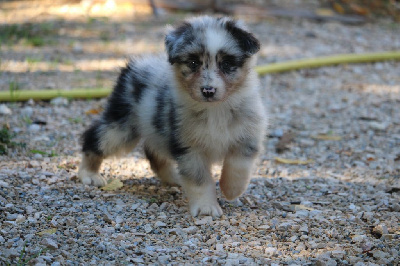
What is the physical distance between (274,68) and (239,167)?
401 centimetres

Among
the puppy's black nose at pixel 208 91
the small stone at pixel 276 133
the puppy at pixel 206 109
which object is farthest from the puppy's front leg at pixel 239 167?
the small stone at pixel 276 133

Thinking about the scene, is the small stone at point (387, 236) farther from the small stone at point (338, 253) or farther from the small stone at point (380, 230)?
the small stone at point (338, 253)

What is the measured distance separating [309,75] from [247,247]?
478cm

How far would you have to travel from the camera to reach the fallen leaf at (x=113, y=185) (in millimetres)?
4770

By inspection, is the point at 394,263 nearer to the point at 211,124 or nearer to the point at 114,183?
the point at 211,124

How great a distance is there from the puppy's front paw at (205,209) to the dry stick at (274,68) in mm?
2864

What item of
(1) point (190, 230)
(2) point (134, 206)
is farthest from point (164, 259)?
(2) point (134, 206)

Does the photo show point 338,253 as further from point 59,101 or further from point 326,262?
point 59,101

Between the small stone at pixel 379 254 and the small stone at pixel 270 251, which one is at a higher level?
the small stone at pixel 379 254

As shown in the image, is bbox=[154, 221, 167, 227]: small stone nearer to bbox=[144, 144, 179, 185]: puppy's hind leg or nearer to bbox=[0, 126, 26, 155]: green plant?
bbox=[144, 144, 179, 185]: puppy's hind leg

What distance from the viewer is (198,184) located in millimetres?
4238

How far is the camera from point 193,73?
159 inches

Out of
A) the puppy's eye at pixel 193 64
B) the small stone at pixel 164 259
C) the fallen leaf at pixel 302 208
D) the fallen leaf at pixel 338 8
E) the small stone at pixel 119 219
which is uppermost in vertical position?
the puppy's eye at pixel 193 64

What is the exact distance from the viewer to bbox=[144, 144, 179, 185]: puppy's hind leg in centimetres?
500
